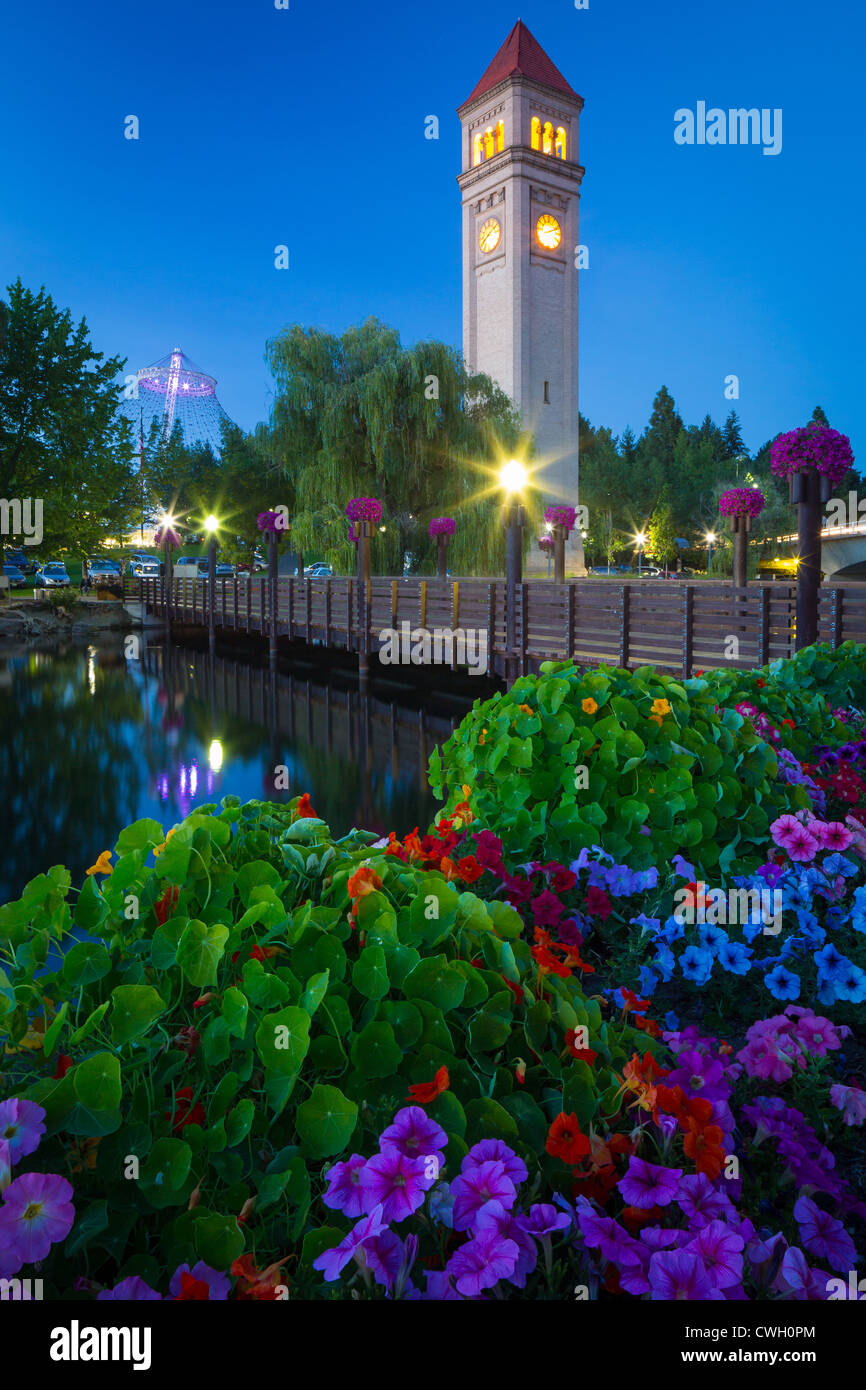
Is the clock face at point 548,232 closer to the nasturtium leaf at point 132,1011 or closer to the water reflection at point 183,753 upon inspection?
the water reflection at point 183,753

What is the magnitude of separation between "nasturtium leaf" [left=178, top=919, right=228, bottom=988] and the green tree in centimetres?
3561

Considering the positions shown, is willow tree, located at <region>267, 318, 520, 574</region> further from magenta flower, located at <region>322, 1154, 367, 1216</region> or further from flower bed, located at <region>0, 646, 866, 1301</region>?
magenta flower, located at <region>322, 1154, 367, 1216</region>

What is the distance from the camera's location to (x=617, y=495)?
87.2m

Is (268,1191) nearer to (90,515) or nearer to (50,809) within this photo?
(50,809)

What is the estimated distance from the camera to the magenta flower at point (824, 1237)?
174 cm

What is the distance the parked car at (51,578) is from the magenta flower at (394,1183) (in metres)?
47.2

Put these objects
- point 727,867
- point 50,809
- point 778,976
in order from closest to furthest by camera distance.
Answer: point 778,976, point 727,867, point 50,809

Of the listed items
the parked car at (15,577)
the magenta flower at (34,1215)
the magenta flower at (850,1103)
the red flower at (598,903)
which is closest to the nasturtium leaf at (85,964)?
the magenta flower at (34,1215)

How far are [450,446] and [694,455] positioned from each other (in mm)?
64013

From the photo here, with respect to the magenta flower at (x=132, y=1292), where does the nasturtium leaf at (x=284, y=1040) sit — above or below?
above

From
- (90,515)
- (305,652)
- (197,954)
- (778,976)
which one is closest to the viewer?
Answer: (197,954)

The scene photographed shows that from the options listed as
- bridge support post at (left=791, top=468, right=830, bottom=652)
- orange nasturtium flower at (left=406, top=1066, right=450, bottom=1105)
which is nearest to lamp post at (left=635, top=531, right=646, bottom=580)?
bridge support post at (left=791, top=468, right=830, bottom=652)

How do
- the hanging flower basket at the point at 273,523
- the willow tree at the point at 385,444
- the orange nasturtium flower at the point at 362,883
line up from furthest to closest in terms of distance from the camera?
the willow tree at the point at 385,444
the hanging flower basket at the point at 273,523
the orange nasturtium flower at the point at 362,883
